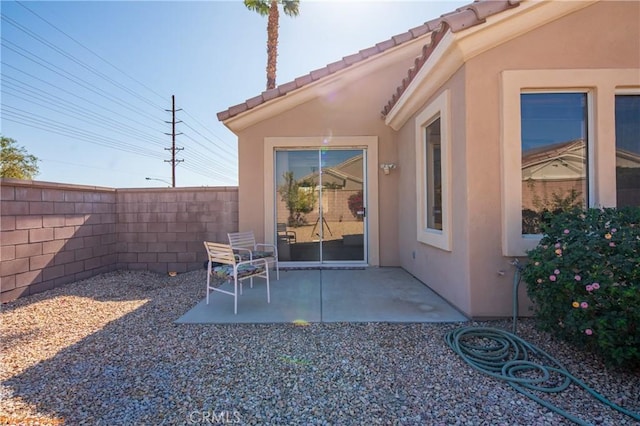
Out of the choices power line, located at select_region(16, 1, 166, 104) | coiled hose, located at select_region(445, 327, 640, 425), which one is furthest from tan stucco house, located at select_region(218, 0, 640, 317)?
power line, located at select_region(16, 1, 166, 104)

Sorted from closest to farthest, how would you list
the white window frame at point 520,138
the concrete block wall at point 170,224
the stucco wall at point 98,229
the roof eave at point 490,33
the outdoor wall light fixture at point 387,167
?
the roof eave at point 490,33
the white window frame at point 520,138
the stucco wall at point 98,229
the outdoor wall light fixture at point 387,167
the concrete block wall at point 170,224

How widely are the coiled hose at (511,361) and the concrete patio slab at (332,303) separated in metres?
0.50

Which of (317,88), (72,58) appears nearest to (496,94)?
(317,88)

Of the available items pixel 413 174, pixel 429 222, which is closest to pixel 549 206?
pixel 429 222

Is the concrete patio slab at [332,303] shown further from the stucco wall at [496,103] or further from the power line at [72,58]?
the power line at [72,58]

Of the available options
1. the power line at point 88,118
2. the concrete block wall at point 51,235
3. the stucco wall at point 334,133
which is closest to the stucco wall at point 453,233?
the stucco wall at point 334,133

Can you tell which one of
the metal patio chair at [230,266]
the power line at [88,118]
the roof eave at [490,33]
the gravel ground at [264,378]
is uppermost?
the power line at [88,118]

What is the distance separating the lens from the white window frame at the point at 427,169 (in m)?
3.94

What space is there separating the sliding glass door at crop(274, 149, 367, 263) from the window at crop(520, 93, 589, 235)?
3.31 metres

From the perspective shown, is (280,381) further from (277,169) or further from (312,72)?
(312,72)

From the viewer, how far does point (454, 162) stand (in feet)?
12.5

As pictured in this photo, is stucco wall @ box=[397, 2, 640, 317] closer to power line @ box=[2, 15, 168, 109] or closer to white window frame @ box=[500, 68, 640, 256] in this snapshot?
white window frame @ box=[500, 68, 640, 256]

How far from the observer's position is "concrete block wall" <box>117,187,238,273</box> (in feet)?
21.5

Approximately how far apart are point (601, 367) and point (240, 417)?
288cm
